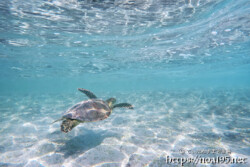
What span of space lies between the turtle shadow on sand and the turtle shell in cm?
147

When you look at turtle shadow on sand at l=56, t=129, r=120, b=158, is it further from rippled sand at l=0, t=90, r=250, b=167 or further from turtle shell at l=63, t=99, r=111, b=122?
turtle shell at l=63, t=99, r=111, b=122

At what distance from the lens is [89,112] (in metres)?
5.44

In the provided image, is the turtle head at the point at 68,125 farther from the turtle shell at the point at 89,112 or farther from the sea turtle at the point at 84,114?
the turtle shell at the point at 89,112

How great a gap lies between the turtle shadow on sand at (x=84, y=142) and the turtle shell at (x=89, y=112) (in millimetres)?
1471

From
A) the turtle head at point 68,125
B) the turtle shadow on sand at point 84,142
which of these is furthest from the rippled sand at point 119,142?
the turtle head at point 68,125

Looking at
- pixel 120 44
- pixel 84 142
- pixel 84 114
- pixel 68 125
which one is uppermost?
pixel 120 44

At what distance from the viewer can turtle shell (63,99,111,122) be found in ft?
16.7

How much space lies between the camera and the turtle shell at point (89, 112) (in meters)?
5.10

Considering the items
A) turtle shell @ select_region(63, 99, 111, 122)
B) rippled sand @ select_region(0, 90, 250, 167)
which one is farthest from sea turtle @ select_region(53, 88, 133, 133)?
rippled sand @ select_region(0, 90, 250, 167)

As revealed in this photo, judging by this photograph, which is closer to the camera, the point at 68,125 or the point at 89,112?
the point at 68,125

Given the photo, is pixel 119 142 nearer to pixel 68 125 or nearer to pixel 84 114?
pixel 84 114

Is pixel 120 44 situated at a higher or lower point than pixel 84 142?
higher

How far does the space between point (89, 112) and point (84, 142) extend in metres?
1.86

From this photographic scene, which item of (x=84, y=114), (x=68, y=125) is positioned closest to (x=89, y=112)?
(x=84, y=114)
